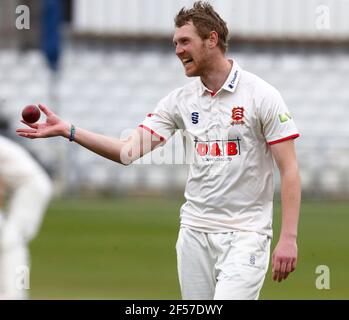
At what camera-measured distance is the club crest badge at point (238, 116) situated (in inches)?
277

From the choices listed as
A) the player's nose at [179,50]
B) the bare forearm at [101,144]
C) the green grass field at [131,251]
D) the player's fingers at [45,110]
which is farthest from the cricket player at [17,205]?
the green grass field at [131,251]

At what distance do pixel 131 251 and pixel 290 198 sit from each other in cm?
1076

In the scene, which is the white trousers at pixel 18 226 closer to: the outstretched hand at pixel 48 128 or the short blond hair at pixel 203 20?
the outstretched hand at pixel 48 128

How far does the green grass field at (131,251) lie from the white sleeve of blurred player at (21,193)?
18.5ft

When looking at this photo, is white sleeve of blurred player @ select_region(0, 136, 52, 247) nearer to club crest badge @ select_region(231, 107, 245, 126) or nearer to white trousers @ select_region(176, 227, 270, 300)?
white trousers @ select_region(176, 227, 270, 300)

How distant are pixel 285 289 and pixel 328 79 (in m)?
19.1

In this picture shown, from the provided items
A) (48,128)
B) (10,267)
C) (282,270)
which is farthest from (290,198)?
(10,267)

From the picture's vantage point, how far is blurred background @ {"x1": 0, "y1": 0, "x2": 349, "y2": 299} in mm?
15523

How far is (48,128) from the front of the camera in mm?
7008

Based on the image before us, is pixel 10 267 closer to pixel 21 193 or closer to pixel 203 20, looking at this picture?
pixel 21 193

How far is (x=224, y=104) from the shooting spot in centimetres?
713
